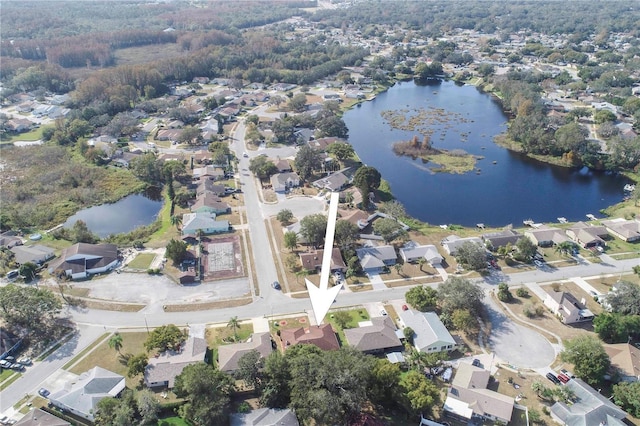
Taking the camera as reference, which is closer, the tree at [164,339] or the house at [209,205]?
the tree at [164,339]

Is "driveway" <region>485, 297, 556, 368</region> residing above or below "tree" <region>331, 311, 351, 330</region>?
below

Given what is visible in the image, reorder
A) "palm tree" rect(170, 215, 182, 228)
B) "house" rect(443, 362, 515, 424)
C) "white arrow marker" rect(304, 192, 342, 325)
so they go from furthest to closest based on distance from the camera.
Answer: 1. "palm tree" rect(170, 215, 182, 228)
2. "house" rect(443, 362, 515, 424)
3. "white arrow marker" rect(304, 192, 342, 325)

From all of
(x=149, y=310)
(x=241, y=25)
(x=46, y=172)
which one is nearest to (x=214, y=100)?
(x=46, y=172)

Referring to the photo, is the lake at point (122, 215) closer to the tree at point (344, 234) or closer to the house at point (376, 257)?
the tree at point (344, 234)

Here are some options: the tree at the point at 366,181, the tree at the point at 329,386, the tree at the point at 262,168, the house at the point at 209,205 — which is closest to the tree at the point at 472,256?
the tree at the point at 366,181

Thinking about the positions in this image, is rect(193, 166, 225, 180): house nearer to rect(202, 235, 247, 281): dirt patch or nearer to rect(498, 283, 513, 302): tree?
rect(202, 235, 247, 281): dirt patch

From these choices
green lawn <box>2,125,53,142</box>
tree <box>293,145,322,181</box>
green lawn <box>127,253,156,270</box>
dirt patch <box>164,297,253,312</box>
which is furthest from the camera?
green lawn <box>2,125,53,142</box>

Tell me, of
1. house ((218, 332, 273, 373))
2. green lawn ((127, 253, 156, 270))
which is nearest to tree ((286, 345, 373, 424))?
house ((218, 332, 273, 373))
